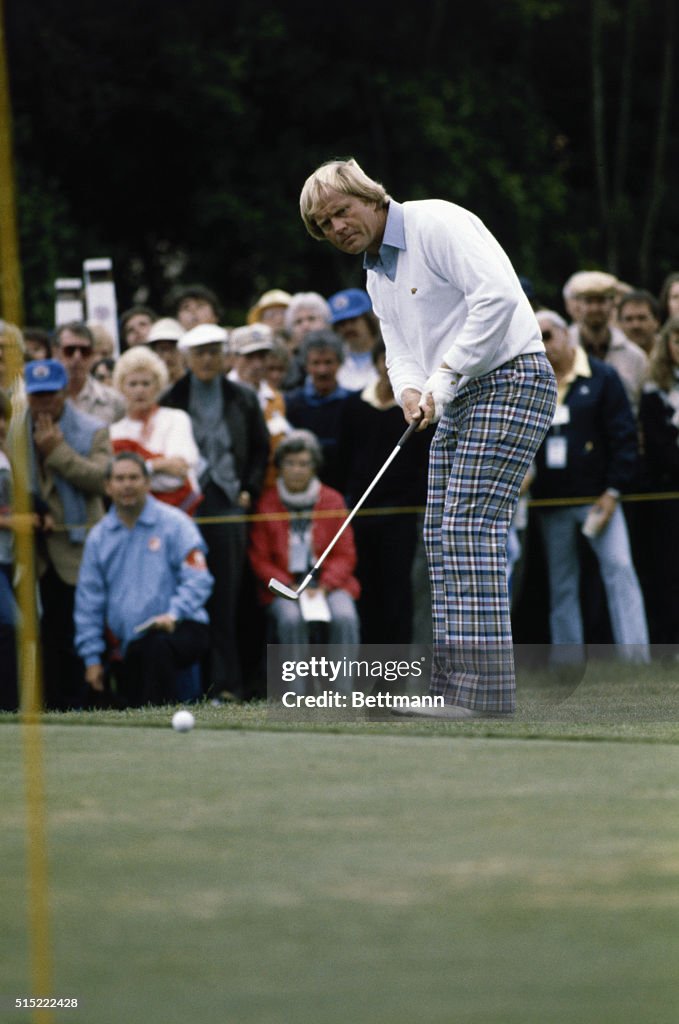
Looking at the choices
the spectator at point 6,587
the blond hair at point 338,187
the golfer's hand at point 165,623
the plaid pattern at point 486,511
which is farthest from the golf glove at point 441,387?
the spectator at point 6,587

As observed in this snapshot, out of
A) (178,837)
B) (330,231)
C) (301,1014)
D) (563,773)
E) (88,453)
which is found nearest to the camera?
(301,1014)

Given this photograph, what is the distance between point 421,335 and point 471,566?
30.0 inches

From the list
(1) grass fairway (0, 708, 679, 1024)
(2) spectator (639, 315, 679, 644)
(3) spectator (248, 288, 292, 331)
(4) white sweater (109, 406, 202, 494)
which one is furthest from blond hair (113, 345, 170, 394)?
(1) grass fairway (0, 708, 679, 1024)

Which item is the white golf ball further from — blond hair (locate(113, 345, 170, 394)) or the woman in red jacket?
blond hair (locate(113, 345, 170, 394))

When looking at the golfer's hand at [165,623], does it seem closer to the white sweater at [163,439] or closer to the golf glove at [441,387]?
the white sweater at [163,439]

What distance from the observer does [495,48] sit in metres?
29.7

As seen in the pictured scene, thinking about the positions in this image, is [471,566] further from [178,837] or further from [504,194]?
[504,194]

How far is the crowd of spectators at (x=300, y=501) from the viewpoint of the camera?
950 centimetres

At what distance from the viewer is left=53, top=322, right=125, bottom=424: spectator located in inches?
407

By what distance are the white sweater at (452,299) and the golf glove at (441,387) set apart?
0.15 feet

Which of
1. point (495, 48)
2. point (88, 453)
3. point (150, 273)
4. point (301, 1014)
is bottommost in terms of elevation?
point (301, 1014)

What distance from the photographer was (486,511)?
6652 millimetres

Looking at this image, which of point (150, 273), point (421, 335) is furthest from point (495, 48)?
point (421, 335)

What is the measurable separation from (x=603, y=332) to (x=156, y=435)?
2.50 meters
